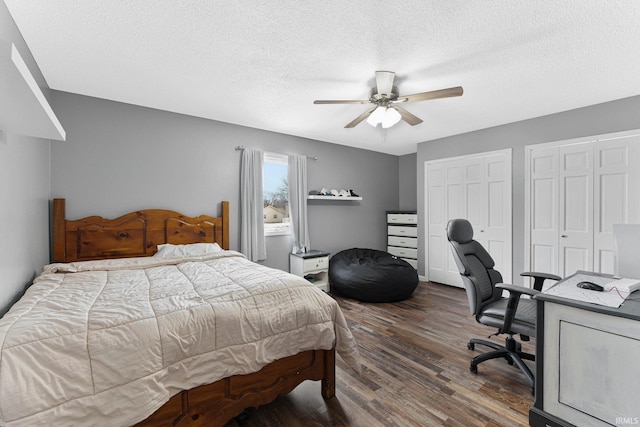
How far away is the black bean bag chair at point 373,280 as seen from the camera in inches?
150

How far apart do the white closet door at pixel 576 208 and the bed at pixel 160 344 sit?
326 cm

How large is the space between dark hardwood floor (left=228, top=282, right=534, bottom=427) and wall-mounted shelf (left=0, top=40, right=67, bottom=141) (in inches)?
74.3

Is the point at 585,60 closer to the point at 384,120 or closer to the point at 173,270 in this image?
the point at 384,120

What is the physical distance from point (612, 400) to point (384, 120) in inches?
97.8

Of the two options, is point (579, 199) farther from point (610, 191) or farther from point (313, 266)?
point (313, 266)

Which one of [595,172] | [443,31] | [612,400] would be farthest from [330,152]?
[612,400]

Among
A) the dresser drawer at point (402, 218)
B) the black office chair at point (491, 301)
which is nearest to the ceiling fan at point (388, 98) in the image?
the black office chair at point (491, 301)

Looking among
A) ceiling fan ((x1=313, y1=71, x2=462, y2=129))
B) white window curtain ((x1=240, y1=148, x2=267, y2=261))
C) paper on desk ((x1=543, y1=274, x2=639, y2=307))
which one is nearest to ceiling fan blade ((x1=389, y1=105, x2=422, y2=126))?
ceiling fan ((x1=313, y1=71, x2=462, y2=129))

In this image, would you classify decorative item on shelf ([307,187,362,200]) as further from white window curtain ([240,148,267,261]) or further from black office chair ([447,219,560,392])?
black office chair ([447,219,560,392])

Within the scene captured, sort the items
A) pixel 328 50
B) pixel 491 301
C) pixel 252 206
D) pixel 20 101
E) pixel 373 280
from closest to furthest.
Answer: pixel 20 101 → pixel 328 50 → pixel 491 301 → pixel 373 280 → pixel 252 206

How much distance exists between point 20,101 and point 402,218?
5301mm

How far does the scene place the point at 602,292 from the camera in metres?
1.61

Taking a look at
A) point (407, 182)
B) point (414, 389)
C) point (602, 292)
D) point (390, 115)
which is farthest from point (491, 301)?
point (407, 182)

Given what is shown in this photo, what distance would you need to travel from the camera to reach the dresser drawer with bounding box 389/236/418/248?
537cm
